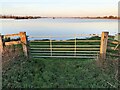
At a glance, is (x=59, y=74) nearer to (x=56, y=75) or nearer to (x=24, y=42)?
(x=56, y=75)

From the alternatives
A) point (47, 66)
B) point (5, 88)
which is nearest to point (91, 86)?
point (47, 66)

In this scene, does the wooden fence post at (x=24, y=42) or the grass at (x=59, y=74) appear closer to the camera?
the grass at (x=59, y=74)

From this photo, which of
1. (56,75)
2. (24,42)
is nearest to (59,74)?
(56,75)

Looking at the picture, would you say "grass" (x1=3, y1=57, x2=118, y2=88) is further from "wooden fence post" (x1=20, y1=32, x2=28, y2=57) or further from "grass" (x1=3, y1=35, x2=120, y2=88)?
"wooden fence post" (x1=20, y1=32, x2=28, y2=57)

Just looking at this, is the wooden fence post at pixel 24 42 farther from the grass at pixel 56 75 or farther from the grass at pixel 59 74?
the grass at pixel 56 75

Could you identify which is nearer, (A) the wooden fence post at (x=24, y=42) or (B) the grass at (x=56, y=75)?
(B) the grass at (x=56, y=75)

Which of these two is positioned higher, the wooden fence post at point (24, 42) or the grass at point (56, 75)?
the wooden fence post at point (24, 42)

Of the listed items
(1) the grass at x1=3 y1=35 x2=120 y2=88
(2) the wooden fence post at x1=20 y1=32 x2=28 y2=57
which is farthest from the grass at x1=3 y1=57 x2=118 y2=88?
(2) the wooden fence post at x1=20 y1=32 x2=28 y2=57

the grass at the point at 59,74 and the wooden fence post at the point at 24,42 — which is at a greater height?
the wooden fence post at the point at 24,42

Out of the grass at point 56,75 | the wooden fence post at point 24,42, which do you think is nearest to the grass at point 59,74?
the grass at point 56,75

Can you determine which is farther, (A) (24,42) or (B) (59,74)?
(A) (24,42)

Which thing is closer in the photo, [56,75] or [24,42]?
[56,75]

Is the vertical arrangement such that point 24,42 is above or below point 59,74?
above

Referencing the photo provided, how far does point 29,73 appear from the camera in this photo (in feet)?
30.5
